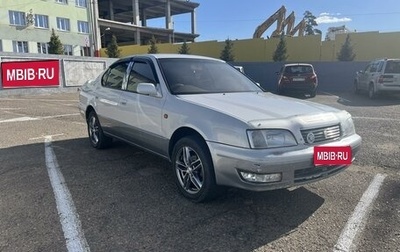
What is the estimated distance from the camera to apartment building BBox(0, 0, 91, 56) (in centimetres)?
3497

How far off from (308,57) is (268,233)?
1199 inches

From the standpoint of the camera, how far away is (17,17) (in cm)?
3597

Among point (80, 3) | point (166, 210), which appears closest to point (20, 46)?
point (80, 3)

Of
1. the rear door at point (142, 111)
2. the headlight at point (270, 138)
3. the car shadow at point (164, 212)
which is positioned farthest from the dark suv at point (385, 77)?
the headlight at point (270, 138)

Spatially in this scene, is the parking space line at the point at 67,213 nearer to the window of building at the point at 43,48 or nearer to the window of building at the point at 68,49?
the window of building at the point at 43,48

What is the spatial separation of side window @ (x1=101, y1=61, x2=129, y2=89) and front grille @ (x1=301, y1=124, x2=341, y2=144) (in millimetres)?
2914

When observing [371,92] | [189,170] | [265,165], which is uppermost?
[265,165]

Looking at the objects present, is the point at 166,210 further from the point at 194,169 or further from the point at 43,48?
the point at 43,48

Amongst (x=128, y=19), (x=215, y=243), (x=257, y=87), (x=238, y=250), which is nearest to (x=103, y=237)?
(x=215, y=243)

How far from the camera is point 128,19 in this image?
5959 cm

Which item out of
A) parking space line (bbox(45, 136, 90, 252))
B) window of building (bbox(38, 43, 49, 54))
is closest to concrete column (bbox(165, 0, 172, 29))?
window of building (bbox(38, 43, 49, 54))

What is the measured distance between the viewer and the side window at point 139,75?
14.4 feet

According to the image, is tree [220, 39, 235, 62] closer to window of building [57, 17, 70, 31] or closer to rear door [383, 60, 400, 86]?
window of building [57, 17, 70, 31]

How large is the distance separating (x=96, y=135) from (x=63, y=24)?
39.1 m
